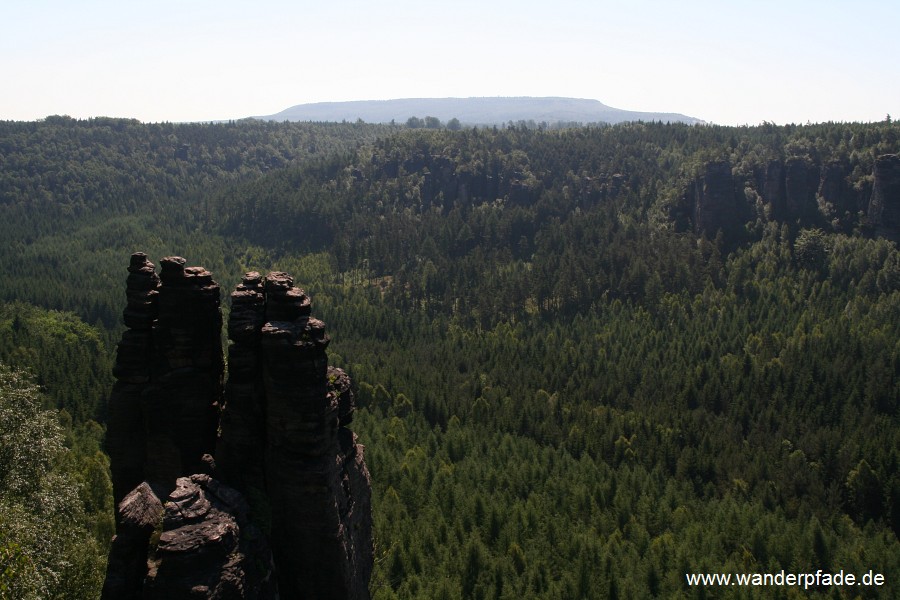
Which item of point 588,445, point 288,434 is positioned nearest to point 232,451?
point 288,434

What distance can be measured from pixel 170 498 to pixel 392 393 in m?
117

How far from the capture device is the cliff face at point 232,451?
29672 millimetres

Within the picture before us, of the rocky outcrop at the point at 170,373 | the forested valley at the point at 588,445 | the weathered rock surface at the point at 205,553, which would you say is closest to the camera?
the weathered rock surface at the point at 205,553

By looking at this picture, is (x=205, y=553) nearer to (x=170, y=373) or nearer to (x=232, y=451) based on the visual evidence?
(x=232, y=451)

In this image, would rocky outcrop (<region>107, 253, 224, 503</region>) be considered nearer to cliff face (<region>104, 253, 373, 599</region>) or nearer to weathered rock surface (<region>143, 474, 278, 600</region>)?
cliff face (<region>104, 253, 373, 599</region>)

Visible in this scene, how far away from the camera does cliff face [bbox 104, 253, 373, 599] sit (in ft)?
97.3

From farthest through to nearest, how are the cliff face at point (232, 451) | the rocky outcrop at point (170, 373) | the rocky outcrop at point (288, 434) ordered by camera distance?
the rocky outcrop at point (170, 373), the rocky outcrop at point (288, 434), the cliff face at point (232, 451)

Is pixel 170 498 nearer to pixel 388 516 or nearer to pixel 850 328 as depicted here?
pixel 388 516

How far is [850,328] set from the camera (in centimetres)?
16188

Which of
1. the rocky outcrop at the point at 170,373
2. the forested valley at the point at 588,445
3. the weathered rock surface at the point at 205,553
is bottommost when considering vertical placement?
the forested valley at the point at 588,445

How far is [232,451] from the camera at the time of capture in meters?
35.8

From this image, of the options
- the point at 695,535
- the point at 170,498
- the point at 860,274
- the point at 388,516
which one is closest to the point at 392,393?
the point at 388,516

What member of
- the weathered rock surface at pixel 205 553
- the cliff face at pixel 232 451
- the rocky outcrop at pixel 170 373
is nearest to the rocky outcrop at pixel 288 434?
the cliff face at pixel 232 451

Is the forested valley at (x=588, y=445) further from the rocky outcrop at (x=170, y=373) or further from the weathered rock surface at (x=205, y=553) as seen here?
the weathered rock surface at (x=205, y=553)
